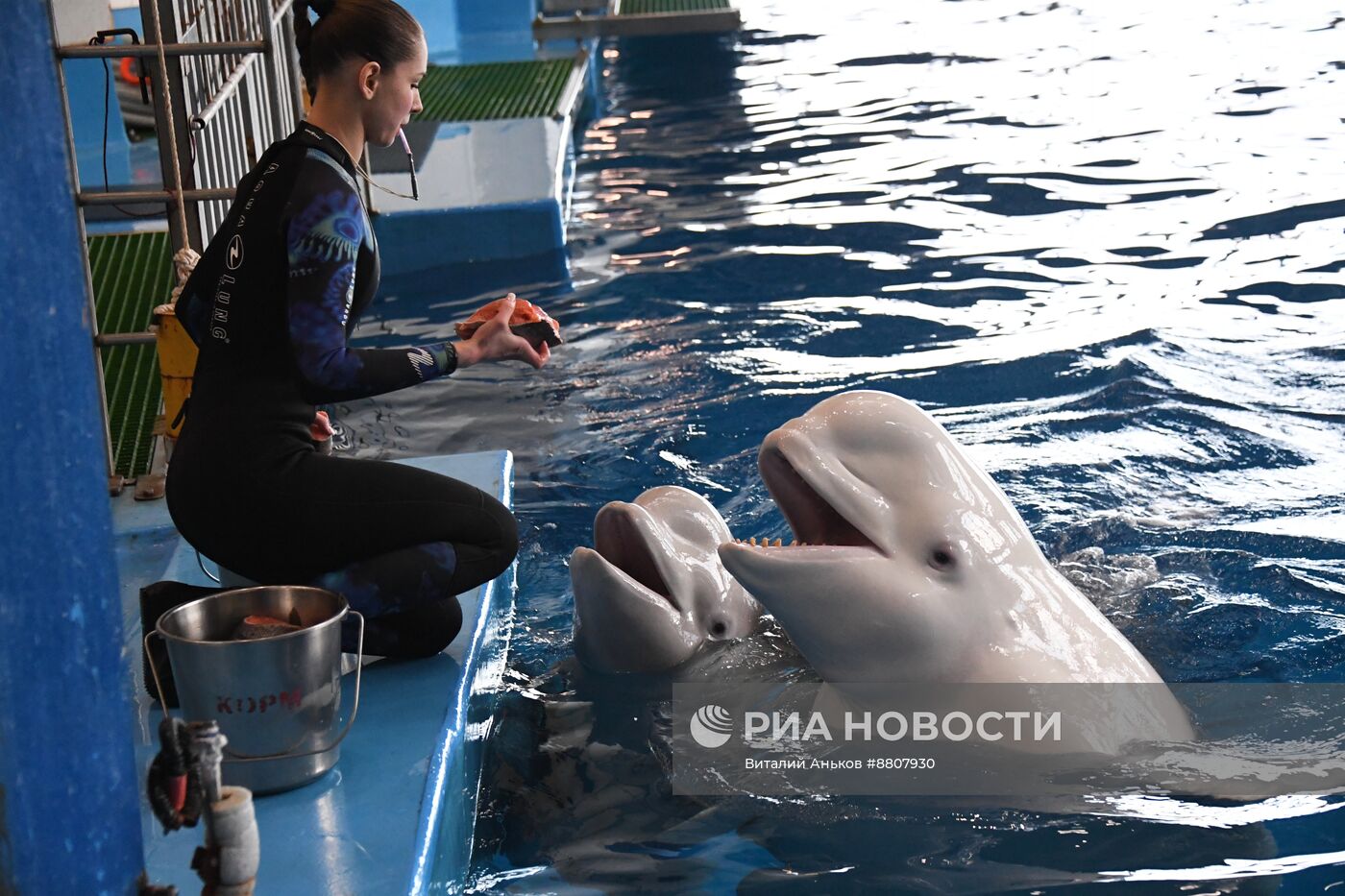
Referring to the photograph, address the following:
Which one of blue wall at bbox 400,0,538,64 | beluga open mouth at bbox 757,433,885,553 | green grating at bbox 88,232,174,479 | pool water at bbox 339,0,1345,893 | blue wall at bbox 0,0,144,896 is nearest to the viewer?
blue wall at bbox 0,0,144,896

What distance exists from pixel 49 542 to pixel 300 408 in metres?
1.52

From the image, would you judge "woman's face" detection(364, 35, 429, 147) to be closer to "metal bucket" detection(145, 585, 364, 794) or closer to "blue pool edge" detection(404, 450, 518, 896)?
"metal bucket" detection(145, 585, 364, 794)

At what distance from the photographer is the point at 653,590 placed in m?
3.96

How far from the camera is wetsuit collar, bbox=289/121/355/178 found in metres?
3.43

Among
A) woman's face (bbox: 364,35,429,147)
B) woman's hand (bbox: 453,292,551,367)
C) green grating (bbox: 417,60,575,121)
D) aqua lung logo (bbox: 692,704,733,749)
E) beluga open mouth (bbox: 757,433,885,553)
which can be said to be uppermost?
woman's face (bbox: 364,35,429,147)

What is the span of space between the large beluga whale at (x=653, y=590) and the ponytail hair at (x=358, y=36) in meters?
1.22

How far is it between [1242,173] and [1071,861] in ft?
25.9

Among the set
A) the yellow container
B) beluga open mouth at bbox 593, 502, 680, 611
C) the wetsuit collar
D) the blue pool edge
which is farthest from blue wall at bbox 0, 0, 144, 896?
the yellow container

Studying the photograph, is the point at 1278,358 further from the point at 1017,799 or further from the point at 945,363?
the point at 1017,799

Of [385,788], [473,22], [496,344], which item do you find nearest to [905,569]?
[496,344]

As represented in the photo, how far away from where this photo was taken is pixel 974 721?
11.3 feet

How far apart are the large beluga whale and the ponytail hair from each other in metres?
1.22

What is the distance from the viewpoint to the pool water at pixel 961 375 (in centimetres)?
348

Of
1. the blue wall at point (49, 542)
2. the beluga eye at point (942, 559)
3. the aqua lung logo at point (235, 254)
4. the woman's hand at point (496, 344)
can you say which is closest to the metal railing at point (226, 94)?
the aqua lung logo at point (235, 254)
